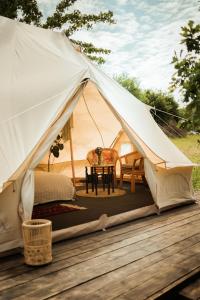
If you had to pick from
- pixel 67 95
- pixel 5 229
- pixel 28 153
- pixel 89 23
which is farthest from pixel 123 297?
pixel 89 23

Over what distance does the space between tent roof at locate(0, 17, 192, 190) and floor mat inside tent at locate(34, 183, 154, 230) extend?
874 mm

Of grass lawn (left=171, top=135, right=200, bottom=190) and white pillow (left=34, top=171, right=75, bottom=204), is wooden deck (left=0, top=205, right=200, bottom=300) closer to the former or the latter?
white pillow (left=34, top=171, right=75, bottom=204)

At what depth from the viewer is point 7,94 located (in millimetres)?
3736

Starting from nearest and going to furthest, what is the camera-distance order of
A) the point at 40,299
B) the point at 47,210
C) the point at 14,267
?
the point at 40,299, the point at 14,267, the point at 47,210

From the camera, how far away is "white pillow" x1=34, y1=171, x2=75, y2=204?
5402mm

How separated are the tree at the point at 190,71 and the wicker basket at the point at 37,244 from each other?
153cm

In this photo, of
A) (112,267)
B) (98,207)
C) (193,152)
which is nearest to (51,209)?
(98,207)

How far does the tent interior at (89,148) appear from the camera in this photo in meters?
5.36

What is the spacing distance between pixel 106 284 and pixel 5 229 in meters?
1.17

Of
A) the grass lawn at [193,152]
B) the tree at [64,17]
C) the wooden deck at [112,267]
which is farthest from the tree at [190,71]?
the tree at [64,17]

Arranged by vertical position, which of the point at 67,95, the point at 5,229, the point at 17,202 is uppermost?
the point at 67,95

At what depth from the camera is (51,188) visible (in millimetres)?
5516

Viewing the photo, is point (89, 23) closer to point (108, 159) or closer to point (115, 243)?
point (108, 159)

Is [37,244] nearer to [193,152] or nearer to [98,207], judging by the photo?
[98,207]
